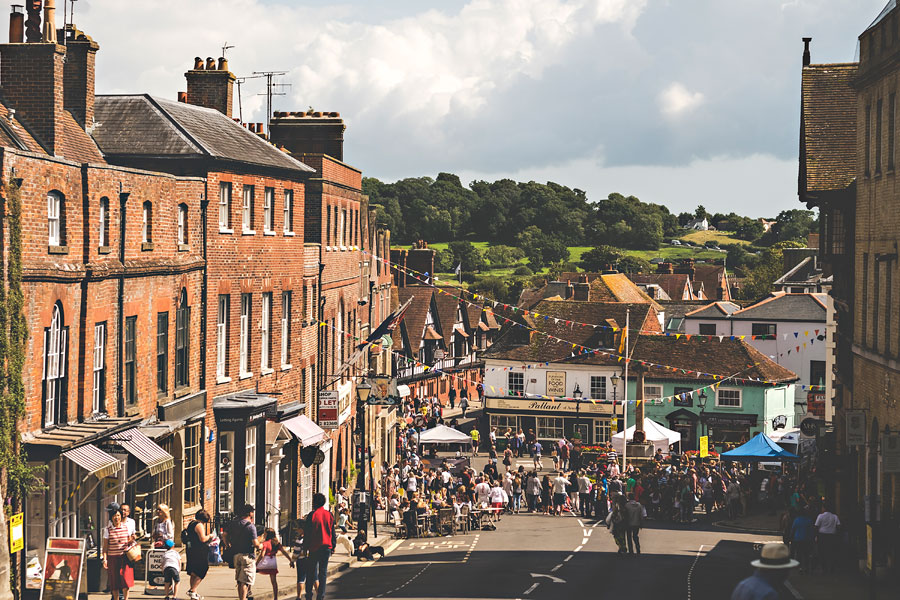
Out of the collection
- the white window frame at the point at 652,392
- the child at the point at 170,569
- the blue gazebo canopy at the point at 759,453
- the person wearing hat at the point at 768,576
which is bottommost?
the white window frame at the point at 652,392

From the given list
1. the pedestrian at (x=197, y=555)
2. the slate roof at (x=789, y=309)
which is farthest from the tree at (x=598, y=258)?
the pedestrian at (x=197, y=555)

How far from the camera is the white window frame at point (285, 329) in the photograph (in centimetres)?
3434

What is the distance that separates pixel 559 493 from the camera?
1623 inches

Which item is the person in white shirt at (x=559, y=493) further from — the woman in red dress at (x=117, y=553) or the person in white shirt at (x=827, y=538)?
the woman in red dress at (x=117, y=553)

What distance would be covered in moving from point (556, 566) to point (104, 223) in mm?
11752

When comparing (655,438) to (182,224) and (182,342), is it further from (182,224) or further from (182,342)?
(182,224)

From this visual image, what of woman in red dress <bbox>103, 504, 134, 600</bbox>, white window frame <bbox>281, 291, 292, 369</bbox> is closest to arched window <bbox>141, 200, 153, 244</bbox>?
woman in red dress <bbox>103, 504, 134, 600</bbox>

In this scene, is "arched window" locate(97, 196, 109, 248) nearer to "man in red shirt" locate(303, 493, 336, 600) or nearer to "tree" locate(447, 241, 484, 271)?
"man in red shirt" locate(303, 493, 336, 600)

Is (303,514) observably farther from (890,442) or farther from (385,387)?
(890,442)

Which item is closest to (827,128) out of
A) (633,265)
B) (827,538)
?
(827,538)

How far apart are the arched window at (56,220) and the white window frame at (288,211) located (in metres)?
12.8

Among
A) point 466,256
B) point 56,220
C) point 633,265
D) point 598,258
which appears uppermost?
point 466,256

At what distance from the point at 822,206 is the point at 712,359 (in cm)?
3113

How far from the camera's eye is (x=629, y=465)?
47344 millimetres
